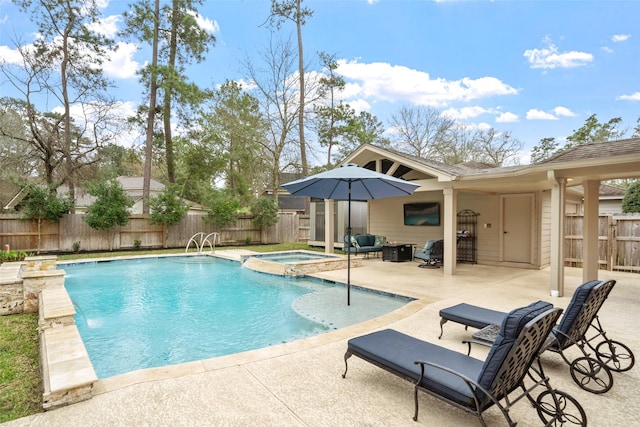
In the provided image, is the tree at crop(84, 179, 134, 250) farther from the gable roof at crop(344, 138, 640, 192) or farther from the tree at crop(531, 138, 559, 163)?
the tree at crop(531, 138, 559, 163)

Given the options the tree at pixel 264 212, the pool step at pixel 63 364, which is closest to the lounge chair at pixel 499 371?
the pool step at pixel 63 364

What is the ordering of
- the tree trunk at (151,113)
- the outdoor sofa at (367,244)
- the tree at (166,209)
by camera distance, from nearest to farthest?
the outdoor sofa at (367,244) < the tree at (166,209) < the tree trunk at (151,113)

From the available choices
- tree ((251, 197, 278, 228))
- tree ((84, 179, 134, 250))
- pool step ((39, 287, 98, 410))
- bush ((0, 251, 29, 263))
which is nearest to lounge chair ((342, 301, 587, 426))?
pool step ((39, 287, 98, 410))

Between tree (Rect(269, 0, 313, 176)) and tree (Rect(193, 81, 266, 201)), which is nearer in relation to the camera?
tree (Rect(269, 0, 313, 176))

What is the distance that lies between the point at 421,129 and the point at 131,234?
1921cm

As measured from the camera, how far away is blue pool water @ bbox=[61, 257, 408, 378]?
174 inches

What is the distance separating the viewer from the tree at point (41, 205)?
12.4 metres

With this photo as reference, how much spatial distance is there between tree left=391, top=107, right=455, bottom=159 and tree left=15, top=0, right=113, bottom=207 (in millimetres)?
17841

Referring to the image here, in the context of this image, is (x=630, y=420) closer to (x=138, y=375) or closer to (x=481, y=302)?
(x=481, y=302)

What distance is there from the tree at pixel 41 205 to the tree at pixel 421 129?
785 inches

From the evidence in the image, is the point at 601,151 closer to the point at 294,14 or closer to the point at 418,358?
the point at 418,358

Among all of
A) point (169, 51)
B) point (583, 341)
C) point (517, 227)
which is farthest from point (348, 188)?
point (169, 51)

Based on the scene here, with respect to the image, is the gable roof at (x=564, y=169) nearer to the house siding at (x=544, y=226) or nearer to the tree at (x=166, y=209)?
the house siding at (x=544, y=226)

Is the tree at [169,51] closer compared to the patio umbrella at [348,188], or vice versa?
the patio umbrella at [348,188]
